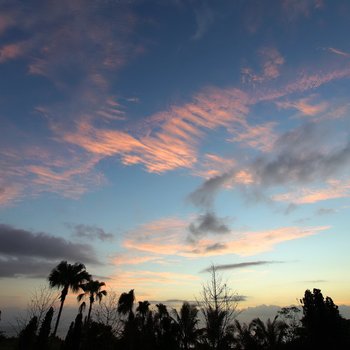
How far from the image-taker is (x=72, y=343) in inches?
1272

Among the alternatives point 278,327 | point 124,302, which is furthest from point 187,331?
point 124,302

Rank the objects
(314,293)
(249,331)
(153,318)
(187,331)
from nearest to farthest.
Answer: (314,293)
(187,331)
(249,331)
(153,318)

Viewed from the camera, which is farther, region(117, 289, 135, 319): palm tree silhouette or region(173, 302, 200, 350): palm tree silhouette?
region(117, 289, 135, 319): palm tree silhouette

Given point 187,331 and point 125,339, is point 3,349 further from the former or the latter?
point 187,331

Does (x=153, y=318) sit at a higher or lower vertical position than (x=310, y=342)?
higher

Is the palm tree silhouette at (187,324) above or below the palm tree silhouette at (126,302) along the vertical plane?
below

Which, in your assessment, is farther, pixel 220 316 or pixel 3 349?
pixel 3 349

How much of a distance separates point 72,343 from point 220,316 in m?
19.0

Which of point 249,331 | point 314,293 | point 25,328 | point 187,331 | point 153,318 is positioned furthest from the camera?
point 153,318

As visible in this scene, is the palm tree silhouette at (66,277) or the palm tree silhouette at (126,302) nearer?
the palm tree silhouette at (66,277)

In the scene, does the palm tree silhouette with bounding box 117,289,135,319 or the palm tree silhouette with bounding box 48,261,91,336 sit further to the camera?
the palm tree silhouette with bounding box 117,289,135,319

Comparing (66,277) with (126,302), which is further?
(126,302)

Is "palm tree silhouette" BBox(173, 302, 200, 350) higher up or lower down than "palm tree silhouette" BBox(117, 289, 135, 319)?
lower down

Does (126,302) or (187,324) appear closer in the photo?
(187,324)
